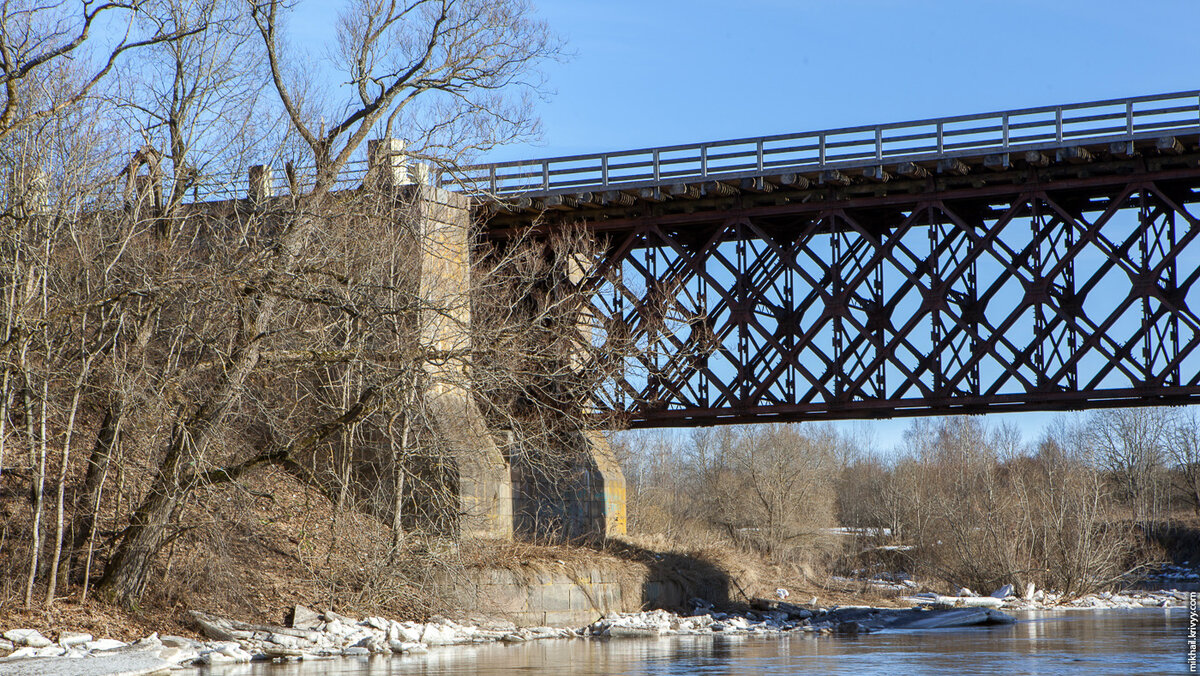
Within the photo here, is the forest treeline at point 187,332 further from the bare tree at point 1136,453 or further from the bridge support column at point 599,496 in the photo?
the bare tree at point 1136,453

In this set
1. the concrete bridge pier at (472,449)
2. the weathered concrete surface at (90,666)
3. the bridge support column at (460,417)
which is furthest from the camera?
the bridge support column at (460,417)

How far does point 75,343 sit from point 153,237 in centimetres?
543

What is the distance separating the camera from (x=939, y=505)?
1715 inches

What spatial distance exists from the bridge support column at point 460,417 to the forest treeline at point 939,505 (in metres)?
7.70

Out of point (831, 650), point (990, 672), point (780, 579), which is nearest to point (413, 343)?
point (831, 650)

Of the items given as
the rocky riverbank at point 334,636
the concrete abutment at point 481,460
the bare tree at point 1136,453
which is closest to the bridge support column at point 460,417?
the concrete abutment at point 481,460

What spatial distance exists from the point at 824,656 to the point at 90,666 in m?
Answer: 10.1

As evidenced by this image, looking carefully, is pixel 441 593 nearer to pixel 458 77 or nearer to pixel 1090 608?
pixel 458 77

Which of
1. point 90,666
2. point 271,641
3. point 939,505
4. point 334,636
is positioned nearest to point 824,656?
point 334,636

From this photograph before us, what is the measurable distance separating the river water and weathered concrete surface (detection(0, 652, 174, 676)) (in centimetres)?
70

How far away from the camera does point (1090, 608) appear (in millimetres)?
35156

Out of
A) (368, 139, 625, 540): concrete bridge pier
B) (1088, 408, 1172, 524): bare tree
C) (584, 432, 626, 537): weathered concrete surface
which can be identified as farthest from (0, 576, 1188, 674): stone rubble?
(1088, 408, 1172, 524): bare tree

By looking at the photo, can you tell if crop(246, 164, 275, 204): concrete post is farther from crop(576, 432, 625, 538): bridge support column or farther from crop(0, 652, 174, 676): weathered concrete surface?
crop(576, 432, 625, 538): bridge support column

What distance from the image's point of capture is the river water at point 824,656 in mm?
14836
